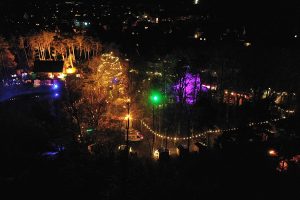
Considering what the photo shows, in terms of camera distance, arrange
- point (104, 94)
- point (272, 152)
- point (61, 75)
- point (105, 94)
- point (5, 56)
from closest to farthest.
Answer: point (272, 152) → point (104, 94) → point (105, 94) → point (5, 56) → point (61, 75)

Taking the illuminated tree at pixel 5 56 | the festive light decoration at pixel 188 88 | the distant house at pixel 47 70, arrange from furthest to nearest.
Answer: the distant house at pixel 47 70 < the illuminated tree at pixel 5 56 < the festive light decoration at pixel 188 88

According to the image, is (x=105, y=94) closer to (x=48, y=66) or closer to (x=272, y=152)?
(x=48, y=66)

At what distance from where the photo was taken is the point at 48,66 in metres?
30.0

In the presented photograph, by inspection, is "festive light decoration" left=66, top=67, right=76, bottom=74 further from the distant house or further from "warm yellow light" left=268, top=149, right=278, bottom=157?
"warm yellow light" left=268, top=149, right=278, bottom=157

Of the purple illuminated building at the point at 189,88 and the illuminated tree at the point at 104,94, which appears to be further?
the purple illuminated building at the point at 189,88

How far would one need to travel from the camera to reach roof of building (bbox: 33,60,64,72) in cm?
2985

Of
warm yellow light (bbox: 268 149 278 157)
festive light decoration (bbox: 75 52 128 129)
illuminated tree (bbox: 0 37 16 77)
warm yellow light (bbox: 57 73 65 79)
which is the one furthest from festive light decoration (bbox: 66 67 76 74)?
warm yellow light (bbox: 268 149 278 157)

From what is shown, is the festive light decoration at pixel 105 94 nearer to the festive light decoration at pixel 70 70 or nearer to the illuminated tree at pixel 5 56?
the festive light decoration at pixel 70 70

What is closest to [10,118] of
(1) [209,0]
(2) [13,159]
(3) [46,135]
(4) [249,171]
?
(3) [46,135]

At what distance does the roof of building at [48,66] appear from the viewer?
Answer: 29.9 meters

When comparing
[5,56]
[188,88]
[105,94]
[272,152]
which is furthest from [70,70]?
[272,152]

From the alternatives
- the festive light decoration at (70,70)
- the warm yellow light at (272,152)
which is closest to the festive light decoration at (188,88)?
the festive light decoration at (70,70)

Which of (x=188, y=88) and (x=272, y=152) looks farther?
(x=188, y=88)

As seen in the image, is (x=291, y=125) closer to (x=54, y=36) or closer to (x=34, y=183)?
(x=34, y=183)
